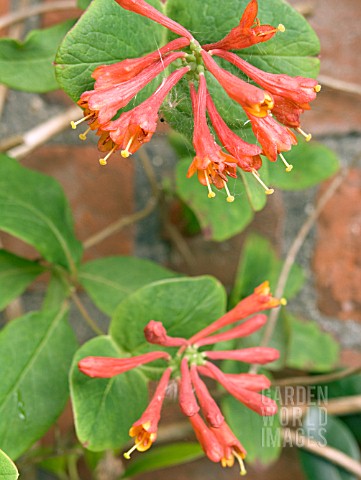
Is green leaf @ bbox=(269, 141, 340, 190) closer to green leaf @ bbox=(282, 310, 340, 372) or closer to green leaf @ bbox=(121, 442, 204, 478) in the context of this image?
green leaf @ bbox=(282, 310, 340, 372)

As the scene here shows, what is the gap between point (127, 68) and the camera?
1.22ft

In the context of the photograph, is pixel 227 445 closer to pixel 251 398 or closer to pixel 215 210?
pixel 251 398

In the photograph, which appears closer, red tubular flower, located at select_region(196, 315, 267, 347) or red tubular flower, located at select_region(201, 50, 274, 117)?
red tubular flower, located at select_region(201, 50, 274, 117)

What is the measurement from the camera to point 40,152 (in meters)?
0.70

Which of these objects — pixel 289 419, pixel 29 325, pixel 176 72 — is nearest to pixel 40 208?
pixel 29 325

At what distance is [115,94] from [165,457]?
0.43m

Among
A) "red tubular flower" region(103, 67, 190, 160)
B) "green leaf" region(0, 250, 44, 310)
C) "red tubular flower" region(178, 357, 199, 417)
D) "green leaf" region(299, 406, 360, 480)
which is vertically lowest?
"green leaf" region(299, 406, 360, 480)

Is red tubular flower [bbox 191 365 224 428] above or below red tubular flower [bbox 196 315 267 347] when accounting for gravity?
above

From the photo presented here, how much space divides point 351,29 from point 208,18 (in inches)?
13.9

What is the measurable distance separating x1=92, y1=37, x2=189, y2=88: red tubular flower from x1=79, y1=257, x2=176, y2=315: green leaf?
0.86ft

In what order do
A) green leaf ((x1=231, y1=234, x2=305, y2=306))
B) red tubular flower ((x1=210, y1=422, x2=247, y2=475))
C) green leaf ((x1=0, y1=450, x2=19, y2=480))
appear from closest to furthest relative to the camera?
1. green leaf ((x1=0, y1=450, x2=19, y2=480))
2. red tubular flower ((x1=210, y1=422, x2=247, y2=475))
3. green leaf ((x1=231, y1=234, x2=305, y2=306))

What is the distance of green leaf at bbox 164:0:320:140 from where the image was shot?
1.40ft

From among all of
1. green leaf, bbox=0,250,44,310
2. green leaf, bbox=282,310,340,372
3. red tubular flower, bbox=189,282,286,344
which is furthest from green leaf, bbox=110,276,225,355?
green leaf, bbox=282,310,340,372

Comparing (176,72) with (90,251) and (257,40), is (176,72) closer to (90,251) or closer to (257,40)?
(257,40)
